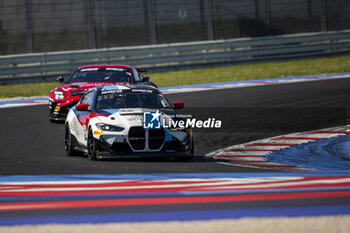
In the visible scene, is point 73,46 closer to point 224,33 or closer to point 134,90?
point 224,33

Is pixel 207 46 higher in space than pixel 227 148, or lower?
higher

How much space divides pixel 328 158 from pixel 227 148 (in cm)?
210

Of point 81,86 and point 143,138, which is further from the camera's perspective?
point 81,86

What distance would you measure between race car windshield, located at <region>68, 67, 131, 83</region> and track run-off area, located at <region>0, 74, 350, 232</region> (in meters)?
1.32

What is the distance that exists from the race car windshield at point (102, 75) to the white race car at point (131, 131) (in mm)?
4568

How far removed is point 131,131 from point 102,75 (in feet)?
19.6

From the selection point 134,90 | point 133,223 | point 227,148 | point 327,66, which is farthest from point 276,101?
point 133,223

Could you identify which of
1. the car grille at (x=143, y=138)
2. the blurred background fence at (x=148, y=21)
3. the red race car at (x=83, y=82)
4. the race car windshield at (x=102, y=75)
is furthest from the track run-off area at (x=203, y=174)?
the blurred background fence at (x=148, y=21)

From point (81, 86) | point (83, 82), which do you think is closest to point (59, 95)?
point (81, 86)

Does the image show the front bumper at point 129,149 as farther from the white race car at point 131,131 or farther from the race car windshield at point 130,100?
the race car windshield at point 130,100

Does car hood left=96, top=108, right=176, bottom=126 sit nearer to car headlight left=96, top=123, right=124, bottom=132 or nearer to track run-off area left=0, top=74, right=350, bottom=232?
car headlight left=96, top=123, right=124, bottom=132

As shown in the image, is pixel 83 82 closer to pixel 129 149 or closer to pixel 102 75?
pixel 102 75

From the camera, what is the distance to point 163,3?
25.8m

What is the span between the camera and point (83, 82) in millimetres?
15750
